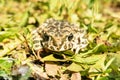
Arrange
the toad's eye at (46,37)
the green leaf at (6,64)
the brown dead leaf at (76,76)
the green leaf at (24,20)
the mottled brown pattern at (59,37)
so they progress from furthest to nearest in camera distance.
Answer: the green leaf at (24,20)
the toad's eye at (46,37)
the mottled brown pattern at (59,37)
the brown dead leaf at (76,76)
the green leaf at (6,64)

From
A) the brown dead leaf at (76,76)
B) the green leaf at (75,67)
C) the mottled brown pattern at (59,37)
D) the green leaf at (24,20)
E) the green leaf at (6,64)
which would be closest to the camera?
the green leaf at (6,64)

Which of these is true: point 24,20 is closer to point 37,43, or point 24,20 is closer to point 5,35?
point 5,35

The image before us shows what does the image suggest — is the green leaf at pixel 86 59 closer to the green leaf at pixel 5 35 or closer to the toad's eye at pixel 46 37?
the toad's eye at pixel 46 37

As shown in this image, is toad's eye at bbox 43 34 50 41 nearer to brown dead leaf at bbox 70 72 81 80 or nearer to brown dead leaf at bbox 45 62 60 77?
brown dead leaf at bbox 45 62 60 77

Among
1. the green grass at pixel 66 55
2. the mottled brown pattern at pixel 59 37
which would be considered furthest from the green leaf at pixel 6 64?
the mottled brown pattern at pixel 59 37

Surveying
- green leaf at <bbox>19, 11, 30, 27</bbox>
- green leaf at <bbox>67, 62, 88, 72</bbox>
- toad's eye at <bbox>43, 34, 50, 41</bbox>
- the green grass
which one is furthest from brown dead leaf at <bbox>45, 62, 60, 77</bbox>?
green leaf at <bbox>19, 11, 30, 27</bbox>

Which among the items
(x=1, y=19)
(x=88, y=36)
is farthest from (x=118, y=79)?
(x=1, y=19)

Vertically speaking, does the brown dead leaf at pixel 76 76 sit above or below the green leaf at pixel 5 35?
below

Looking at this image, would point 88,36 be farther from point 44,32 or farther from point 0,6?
point 0,6

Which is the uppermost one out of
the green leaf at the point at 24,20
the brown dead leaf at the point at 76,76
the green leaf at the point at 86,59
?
the green leaf at the point at 24,20
